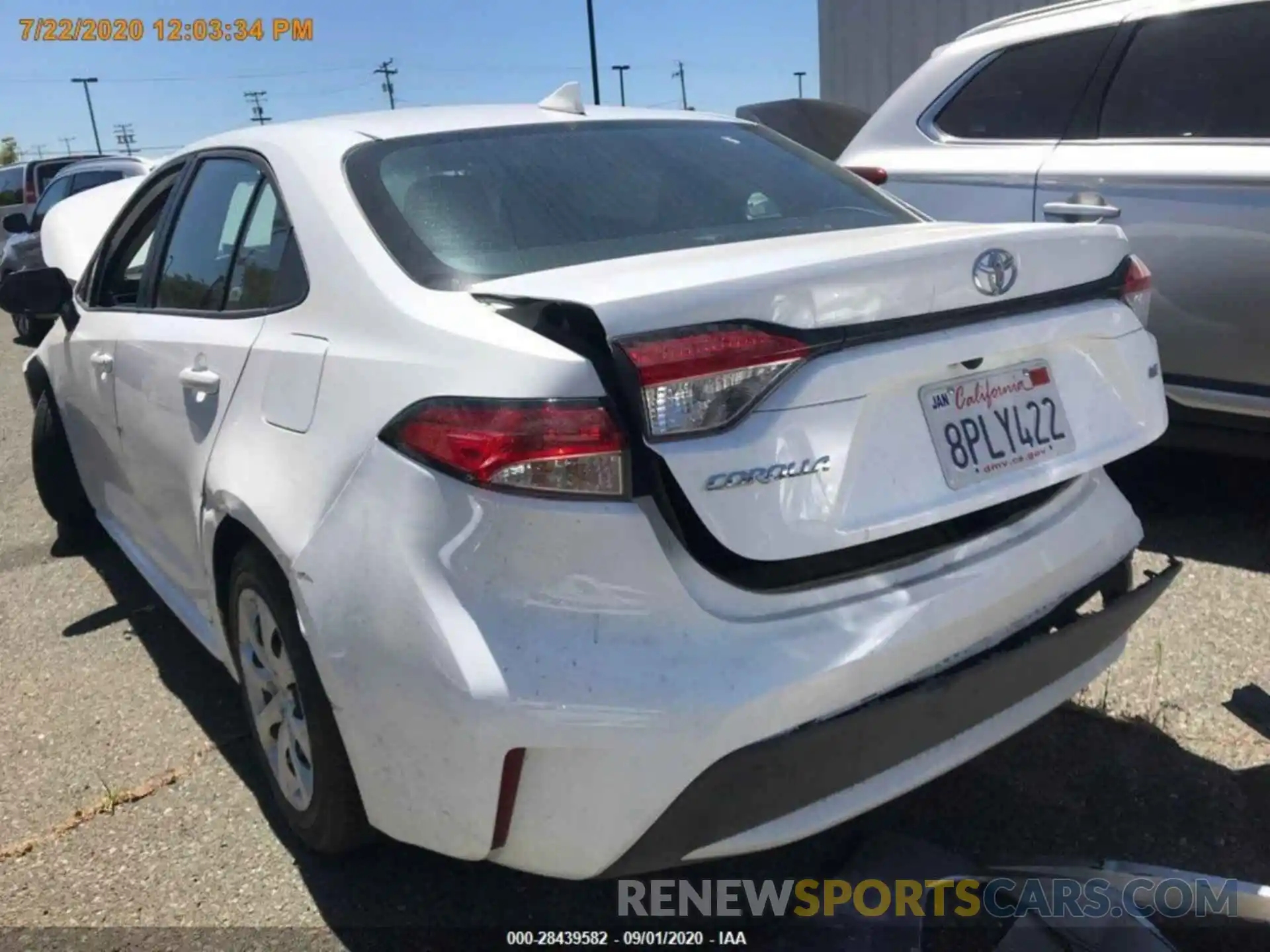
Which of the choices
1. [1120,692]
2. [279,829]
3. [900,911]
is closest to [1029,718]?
[900,911]

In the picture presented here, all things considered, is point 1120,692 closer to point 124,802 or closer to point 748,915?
point 748,915

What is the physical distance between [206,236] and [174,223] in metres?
0.31

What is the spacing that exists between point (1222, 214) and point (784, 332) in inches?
97.6

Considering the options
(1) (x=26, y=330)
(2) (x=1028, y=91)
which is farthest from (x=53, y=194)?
(2) (x=1028, y=91)

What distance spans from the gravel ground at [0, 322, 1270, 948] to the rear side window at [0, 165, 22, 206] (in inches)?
613

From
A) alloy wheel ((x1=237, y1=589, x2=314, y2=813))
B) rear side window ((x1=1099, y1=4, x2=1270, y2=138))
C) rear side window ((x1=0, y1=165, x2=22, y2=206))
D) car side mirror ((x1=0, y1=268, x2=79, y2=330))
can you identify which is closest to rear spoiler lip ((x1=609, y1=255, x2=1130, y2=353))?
alloy wheel ((x1=237, y1=589, x2=314, y2=813))

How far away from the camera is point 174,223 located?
11.0 ft

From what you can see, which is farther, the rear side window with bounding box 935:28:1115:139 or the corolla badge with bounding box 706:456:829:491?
the rear side window with bounding box 935:28:1115:139

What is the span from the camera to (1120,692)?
299 cm

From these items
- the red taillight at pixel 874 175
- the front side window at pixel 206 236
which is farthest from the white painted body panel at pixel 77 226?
the red taillight at pixel 874 175

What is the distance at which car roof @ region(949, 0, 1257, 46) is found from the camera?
13.2 ft

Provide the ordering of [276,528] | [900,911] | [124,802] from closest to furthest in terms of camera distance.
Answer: [900,911] < [276,528] < [124,802]

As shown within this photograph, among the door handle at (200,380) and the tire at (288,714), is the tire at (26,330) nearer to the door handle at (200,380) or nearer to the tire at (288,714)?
the door handle at (200,380)

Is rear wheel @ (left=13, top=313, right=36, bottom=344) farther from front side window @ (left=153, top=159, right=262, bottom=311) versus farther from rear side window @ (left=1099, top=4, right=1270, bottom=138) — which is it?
rear side window @ (left=1099, top=4, right=1270, bottom=138)
